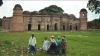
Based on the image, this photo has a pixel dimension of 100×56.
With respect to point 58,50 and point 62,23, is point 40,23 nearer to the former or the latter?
point 62,23

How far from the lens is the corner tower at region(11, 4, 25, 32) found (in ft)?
217

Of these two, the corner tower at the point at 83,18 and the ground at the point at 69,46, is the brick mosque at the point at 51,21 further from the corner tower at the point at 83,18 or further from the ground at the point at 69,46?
the ground at the point at 69,46

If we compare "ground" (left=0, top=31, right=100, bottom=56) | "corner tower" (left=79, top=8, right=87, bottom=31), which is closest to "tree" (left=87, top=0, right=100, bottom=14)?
"corner tower" (left=79, top=8, right=87, bottom=31)

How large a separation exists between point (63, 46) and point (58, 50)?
3.09 ft

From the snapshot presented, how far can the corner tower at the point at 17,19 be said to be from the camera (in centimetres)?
6610

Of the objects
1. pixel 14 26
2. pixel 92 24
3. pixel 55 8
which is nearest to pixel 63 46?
pixel 14 26

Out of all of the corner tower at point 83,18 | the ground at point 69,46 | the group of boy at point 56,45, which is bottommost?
the ground at point 69,46

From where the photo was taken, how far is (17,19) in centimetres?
6719

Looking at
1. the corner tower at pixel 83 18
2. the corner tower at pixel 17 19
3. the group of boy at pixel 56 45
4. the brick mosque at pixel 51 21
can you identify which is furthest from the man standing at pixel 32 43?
the brick mosque at pixel 51 21

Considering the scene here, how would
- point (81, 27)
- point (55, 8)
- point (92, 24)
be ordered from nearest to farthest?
point (81, 27) < point (92, 24) < point (55, 8)

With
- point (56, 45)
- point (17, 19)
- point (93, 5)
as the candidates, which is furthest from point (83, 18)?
point (56, 45)

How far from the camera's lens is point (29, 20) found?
74.1 m

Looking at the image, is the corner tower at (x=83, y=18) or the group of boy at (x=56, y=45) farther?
the corner tower at (x=83, y=18)

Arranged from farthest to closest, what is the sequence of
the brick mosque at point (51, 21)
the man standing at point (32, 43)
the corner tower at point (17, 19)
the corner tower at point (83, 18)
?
the brick mosque at point (51, 21)
the corner tower at point (83, 18)
the corner tower at point (17, 19)
the man standing at point (32, 43)
